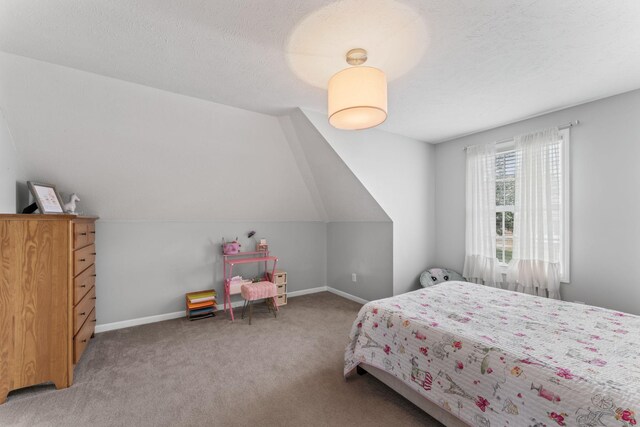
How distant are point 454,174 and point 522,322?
2.53 meters

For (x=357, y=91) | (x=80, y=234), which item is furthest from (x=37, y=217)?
(x=357, y=91)

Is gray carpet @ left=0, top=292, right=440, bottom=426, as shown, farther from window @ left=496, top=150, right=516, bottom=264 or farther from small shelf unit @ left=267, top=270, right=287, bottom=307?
window @ left=496, top=150, right=516, bottom=264

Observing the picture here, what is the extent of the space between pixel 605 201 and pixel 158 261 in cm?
483

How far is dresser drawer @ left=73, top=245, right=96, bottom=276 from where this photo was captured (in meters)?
2.17

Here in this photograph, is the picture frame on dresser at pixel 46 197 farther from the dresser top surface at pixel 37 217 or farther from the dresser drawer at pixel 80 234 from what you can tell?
the dresser top surface at pixel 37 217

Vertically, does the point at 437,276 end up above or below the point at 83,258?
below

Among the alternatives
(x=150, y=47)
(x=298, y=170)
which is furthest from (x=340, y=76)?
(x=298, y=170)

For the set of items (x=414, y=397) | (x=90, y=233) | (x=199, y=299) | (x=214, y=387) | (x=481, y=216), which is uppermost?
(x=481, y=216)

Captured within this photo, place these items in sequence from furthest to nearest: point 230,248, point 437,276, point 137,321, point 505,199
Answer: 1. point 437,276
2. point 230,248
3. point 505,199
4. point 137,321

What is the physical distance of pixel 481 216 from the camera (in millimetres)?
3576

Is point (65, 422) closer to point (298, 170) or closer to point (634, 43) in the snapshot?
point (298, 170)

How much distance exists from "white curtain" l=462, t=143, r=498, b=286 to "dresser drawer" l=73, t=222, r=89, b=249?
4187mm

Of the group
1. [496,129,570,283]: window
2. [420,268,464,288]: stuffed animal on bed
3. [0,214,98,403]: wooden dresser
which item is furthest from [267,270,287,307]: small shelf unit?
[496,129,570,283]: window

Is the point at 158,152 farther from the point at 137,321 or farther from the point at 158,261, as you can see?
the point at 137,321
